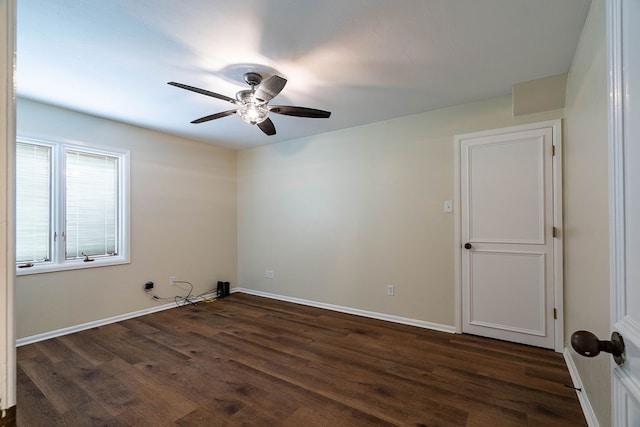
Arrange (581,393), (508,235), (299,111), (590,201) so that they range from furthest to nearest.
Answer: (508,235)
(299,111)
(581,393)
(590,201)

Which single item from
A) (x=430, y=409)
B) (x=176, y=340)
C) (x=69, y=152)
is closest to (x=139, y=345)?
(x=176, y=340)

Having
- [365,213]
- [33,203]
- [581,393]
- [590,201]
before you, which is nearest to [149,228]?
[33,203]

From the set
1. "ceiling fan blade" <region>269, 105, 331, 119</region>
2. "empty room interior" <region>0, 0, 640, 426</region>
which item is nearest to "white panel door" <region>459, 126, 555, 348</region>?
"empty room interior" <region>0, 0, 640, 426</region>

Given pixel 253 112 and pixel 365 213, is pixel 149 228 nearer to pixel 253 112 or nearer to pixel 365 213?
pixel 253 112

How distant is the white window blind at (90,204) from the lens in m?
3.20

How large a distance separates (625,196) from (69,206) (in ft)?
14.2

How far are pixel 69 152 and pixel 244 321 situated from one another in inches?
108

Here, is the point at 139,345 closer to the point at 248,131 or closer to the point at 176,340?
the point at 176,340

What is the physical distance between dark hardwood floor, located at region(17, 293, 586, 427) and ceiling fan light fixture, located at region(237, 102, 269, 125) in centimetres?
207

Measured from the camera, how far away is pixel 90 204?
3363mm

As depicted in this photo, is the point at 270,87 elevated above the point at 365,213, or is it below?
above

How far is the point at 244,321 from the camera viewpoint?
3.43 meters

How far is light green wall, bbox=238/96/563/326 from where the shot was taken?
310 centimetres

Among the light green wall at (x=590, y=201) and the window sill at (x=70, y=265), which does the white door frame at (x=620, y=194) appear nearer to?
the light green wall at (x=590, y=201)
